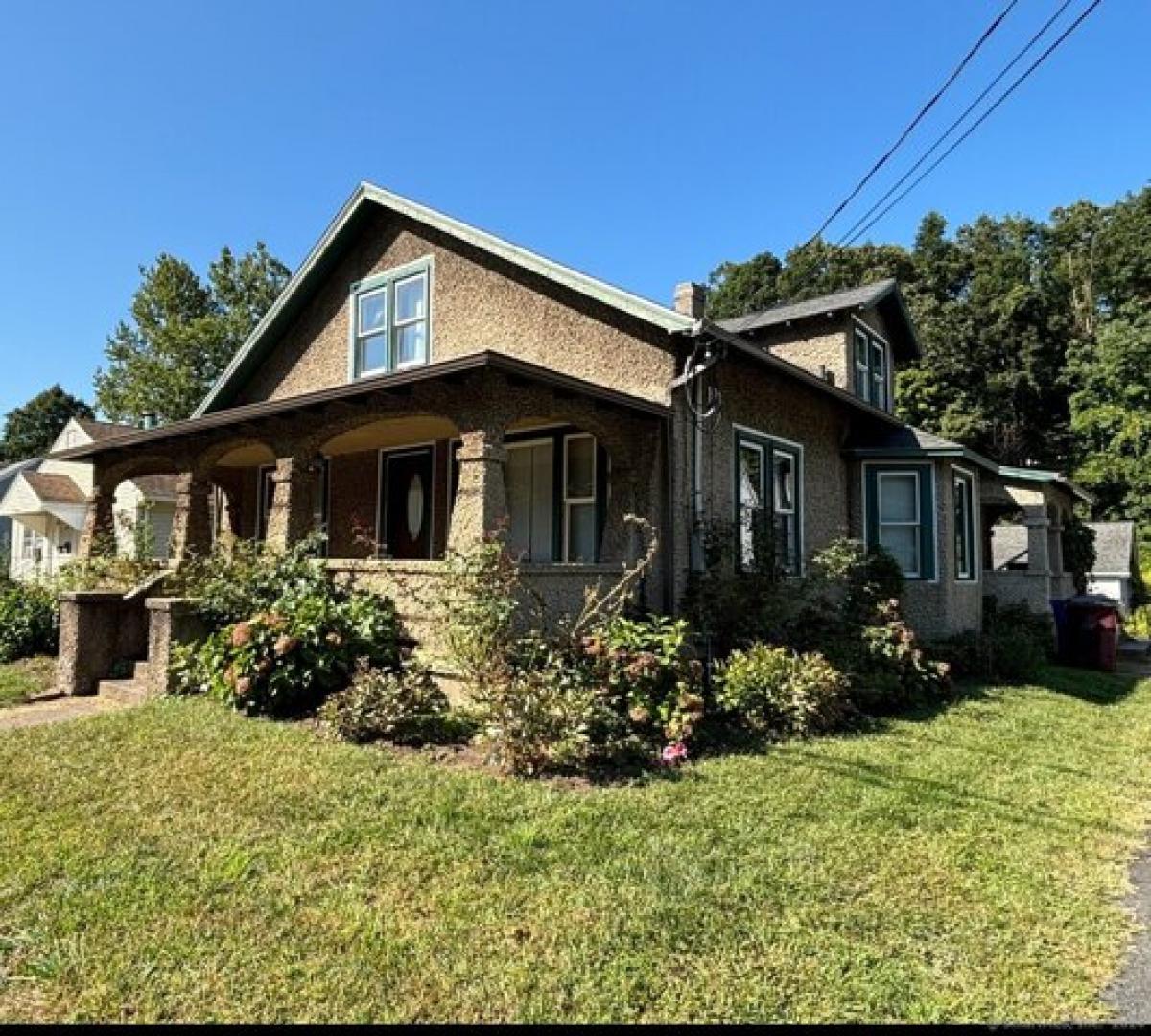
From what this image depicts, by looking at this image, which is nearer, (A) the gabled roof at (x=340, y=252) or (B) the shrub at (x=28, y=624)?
(A) the gabled roof at (x=340, y=252)

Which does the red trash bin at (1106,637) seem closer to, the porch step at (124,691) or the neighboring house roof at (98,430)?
the porch step at (124,691)

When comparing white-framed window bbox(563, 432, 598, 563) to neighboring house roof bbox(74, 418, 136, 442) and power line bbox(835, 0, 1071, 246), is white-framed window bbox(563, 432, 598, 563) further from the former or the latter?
neighboring house roof bbox(74, 418, 136, 442)

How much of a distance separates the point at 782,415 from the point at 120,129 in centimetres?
1142

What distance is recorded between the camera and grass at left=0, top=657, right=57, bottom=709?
8633 mm

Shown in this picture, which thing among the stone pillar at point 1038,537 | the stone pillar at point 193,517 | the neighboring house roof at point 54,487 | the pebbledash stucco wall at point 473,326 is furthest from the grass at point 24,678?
the neighboring house roof at point 54,487

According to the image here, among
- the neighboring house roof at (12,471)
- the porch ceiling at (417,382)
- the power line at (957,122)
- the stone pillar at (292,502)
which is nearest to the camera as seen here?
the power line at (957,122)

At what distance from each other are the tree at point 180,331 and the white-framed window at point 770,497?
30672 mm

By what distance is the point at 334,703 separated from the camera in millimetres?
6750

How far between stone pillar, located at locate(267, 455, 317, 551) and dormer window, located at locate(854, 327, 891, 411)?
10.2 metres

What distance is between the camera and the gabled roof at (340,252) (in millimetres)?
9305

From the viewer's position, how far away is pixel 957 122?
8242 mm

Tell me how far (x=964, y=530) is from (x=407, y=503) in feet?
32.1

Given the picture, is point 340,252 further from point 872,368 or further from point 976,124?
point 872,368

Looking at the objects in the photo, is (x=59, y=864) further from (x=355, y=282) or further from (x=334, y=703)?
(x=355, y=282)
